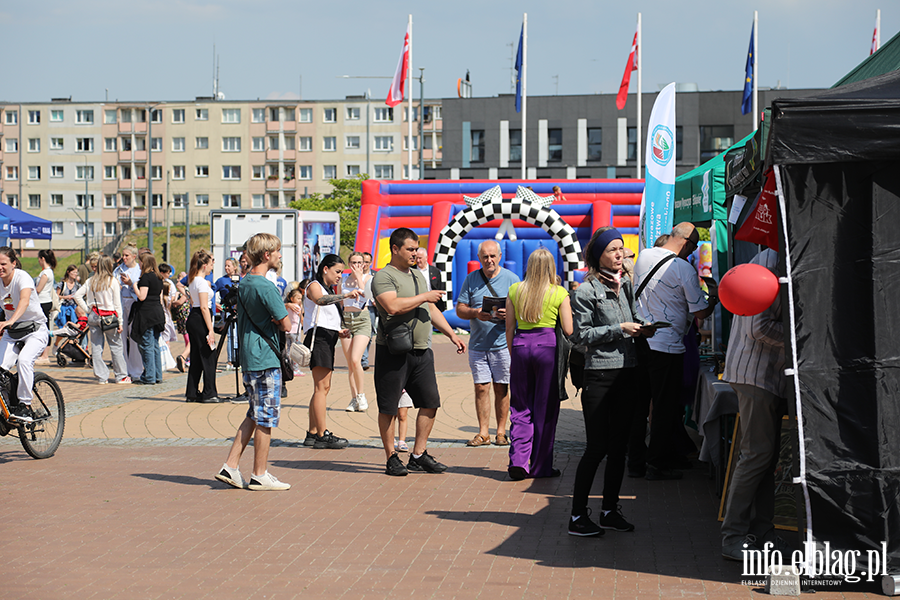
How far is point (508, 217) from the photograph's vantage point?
19344 millimetres

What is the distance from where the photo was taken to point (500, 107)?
60.0 meters

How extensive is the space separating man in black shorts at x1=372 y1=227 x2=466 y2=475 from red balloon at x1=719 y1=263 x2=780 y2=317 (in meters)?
2.91

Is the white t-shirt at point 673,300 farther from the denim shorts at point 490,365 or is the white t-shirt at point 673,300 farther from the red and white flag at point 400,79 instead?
the red and white flag at point 400,79

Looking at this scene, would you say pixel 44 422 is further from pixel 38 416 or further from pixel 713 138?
pixel 713 138

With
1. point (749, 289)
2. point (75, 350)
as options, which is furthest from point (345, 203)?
point (749, 289)

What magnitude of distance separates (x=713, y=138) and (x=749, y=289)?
5728 cm

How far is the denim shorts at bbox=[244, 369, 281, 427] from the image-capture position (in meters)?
6.67

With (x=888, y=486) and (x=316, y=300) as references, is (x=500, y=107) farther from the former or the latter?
(x=888, y=486)

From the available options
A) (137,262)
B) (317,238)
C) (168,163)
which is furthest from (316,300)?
(168,163)

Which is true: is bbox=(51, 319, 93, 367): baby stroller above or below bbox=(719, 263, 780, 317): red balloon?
below

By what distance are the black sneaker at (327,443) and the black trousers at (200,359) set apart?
3230mm

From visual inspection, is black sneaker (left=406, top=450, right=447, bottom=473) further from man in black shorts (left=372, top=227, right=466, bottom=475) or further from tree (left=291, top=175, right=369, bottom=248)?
tree (left=291, top=175, right=369, bottom=248)

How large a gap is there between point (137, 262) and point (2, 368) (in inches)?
244

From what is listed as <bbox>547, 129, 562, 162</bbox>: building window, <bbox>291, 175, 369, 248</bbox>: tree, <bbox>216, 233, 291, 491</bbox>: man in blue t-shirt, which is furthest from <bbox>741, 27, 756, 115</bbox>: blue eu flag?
<bbox>291, 175, 369, 248</bbox>: tree
